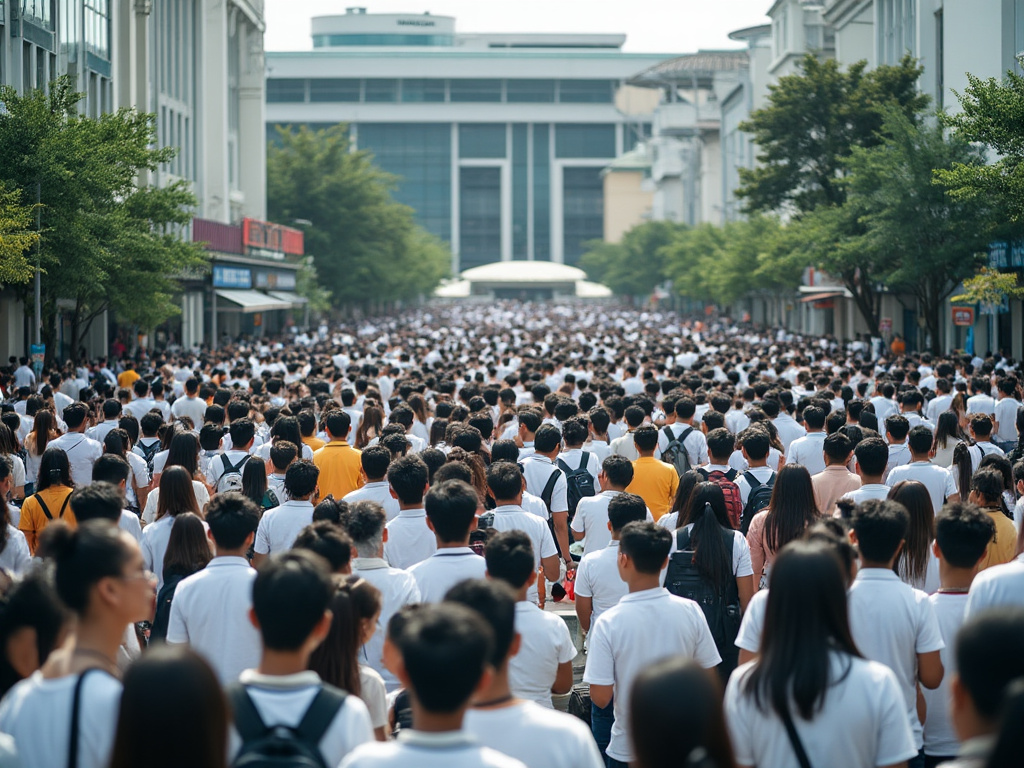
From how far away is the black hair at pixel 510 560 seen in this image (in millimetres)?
5613

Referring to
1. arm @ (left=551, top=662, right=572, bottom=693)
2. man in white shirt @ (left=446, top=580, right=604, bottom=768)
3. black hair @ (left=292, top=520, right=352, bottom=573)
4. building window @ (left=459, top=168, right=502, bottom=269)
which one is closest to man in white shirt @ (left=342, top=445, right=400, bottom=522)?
black hair @ (left=292, top=520, right=352, bottom=573)

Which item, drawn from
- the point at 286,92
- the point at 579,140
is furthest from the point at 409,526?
the point at 579,140

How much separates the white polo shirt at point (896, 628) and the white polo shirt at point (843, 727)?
1.15 metres

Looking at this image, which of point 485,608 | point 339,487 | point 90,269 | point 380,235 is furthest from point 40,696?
point 380,235

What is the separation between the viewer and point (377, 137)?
477 ft

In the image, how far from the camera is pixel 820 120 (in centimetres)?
Result: 3769

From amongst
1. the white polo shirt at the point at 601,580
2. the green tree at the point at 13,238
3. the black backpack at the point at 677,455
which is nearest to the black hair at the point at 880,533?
the white polo shirt at the point at 601,580

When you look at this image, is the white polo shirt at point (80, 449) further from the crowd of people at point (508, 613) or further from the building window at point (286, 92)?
the building window at point (286, 92)

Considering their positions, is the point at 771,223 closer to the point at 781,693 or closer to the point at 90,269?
the point at 90,269

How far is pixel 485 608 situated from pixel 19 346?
30.4 meters

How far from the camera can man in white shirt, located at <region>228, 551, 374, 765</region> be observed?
13.0 ft

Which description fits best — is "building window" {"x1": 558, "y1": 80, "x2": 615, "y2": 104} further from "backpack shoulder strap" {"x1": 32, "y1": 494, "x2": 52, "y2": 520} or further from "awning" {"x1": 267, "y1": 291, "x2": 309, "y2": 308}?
"backpack shoulder strap" {"x1": 32, "y1": 494, "x2": 52, "y2": 520}

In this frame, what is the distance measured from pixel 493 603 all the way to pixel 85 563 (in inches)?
50.7

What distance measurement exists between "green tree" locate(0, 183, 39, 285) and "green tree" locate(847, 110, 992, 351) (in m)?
18.6
